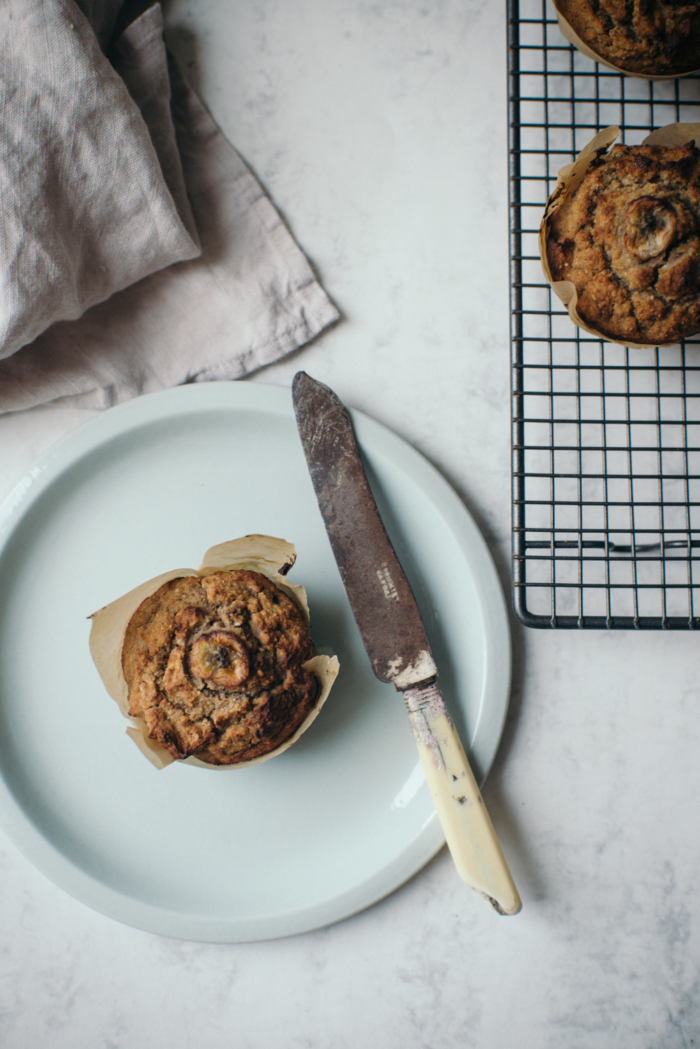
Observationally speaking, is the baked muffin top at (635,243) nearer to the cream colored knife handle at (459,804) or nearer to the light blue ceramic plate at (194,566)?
the light blue ceramic plate at (194,566)

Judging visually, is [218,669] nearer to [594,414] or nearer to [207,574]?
[207,574]

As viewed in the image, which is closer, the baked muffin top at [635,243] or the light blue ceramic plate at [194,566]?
the baked muffin top at [635,243]

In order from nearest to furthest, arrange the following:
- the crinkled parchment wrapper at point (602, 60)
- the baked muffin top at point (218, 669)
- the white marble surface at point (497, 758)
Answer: the baked muffin top at point (218, 669) → the crinkled parchment wrapper at point (602, 60) → the white marble surface at point (497, 758)

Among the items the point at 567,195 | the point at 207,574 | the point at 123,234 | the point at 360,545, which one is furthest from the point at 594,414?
the point at 123,234

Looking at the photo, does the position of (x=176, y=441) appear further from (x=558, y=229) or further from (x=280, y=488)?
(x=558, y=229)

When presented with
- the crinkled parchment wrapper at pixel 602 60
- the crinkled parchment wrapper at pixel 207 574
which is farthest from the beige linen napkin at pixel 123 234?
the crinkled parchment wrapper at pixel 602 60

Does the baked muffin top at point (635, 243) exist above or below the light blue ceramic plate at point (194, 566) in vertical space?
above
